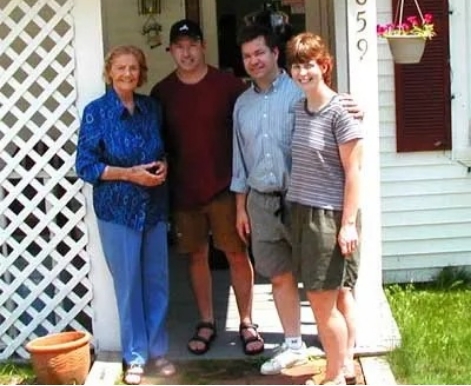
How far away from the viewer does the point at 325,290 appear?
4625 mm

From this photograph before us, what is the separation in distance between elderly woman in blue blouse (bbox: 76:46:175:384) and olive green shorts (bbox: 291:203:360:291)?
85 centimetres

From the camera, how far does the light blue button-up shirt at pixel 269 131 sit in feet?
16.1

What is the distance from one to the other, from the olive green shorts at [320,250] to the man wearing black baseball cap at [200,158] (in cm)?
84

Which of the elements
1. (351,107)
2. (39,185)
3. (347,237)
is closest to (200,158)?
(39,185)

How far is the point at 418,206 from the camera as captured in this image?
7215 millimetres

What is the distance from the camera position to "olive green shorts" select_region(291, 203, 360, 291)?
4.59m

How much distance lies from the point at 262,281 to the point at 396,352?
1953 mm

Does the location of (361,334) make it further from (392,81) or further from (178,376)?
(392,81)

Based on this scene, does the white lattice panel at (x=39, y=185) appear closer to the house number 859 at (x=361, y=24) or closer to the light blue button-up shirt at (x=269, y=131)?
the light blue button-up shirt at (x=269, y=131)

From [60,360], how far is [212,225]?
1076mm

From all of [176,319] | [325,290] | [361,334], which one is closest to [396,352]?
[361,334]

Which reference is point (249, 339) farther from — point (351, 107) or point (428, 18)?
point (428, 18)

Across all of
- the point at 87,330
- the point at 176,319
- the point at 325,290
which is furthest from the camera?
the point at 176,319

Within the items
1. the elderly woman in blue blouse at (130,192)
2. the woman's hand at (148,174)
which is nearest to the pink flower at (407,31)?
the elderly woman in blue blouse at (130,192)
